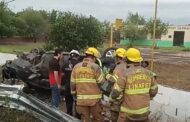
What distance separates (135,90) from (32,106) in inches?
62.7

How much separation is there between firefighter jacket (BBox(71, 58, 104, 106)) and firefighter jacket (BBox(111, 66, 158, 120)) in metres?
1.43

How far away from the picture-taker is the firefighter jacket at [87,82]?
832 centimetres

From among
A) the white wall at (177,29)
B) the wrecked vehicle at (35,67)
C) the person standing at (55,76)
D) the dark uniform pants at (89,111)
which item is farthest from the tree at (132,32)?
the dark uniform pants at (89,111)

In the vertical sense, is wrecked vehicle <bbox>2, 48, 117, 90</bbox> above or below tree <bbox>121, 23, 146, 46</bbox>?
above

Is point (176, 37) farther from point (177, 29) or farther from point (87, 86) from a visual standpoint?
point (87, 86)

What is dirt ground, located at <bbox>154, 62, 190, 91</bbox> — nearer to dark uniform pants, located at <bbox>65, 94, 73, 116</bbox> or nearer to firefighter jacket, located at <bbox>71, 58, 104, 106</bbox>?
dark uniform pants, located at <bbox>65, 94, 73, 116</bbox>

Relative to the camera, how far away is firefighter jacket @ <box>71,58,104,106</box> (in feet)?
27.3

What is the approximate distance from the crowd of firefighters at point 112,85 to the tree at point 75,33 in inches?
572

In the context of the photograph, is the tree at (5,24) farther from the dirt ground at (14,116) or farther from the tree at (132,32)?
the dirt ground at (14,116)

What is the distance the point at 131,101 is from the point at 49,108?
4.51 feet

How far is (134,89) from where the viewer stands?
6840 millimetres

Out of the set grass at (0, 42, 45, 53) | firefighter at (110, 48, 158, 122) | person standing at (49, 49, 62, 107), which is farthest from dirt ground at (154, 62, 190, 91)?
grass at (0, 42, 45, 53)

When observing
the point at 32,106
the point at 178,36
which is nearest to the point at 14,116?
the point at 32,106

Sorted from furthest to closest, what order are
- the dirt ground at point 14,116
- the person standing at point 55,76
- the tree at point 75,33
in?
the tree at point 75,33 → the person standing at point 55,76 → the dirt ground at point 14,116
